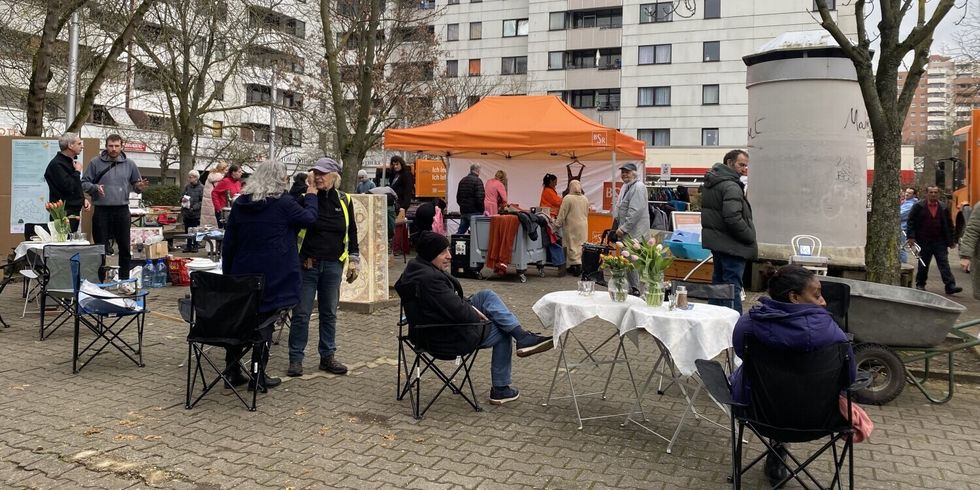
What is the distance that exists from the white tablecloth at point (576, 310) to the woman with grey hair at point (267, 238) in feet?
6.04

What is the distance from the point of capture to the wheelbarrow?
17.7 feet

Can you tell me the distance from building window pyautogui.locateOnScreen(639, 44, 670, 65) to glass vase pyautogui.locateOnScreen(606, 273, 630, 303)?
4523 cm

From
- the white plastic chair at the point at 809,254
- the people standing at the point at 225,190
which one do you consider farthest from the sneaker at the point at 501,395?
the people standing at the point at 225,190

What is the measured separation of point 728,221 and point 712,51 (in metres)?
42.7

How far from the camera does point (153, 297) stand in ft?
32.5

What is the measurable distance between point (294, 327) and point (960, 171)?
14.4 metres

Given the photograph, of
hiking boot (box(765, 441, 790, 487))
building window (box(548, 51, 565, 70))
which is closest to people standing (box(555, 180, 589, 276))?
hiking boot (box(765, 441, 790, 487))

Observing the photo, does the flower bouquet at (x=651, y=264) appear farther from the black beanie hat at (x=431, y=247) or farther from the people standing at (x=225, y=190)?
the people standing at (x=225, y=190)

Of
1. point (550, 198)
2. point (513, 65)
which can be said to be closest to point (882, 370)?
point (550, 198)

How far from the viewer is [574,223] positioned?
12.8 meters

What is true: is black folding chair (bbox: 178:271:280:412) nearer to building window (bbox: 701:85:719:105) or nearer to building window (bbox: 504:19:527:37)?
building window (bbox: 701:85:719:105)

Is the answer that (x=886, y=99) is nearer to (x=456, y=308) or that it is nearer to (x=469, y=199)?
(x=456, y=308)

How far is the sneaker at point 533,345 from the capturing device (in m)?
5.34

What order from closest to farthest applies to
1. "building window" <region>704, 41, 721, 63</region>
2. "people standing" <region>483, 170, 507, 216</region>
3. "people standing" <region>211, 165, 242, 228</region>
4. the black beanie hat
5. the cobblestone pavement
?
the cobblestone pavement → the black beanie hat → "people standing" <region>483, 170, 507, 216</region> → "people standing" <region>211, 165, 242, 228</region> → "building window" <region>704, 41, 721, 63</region>
